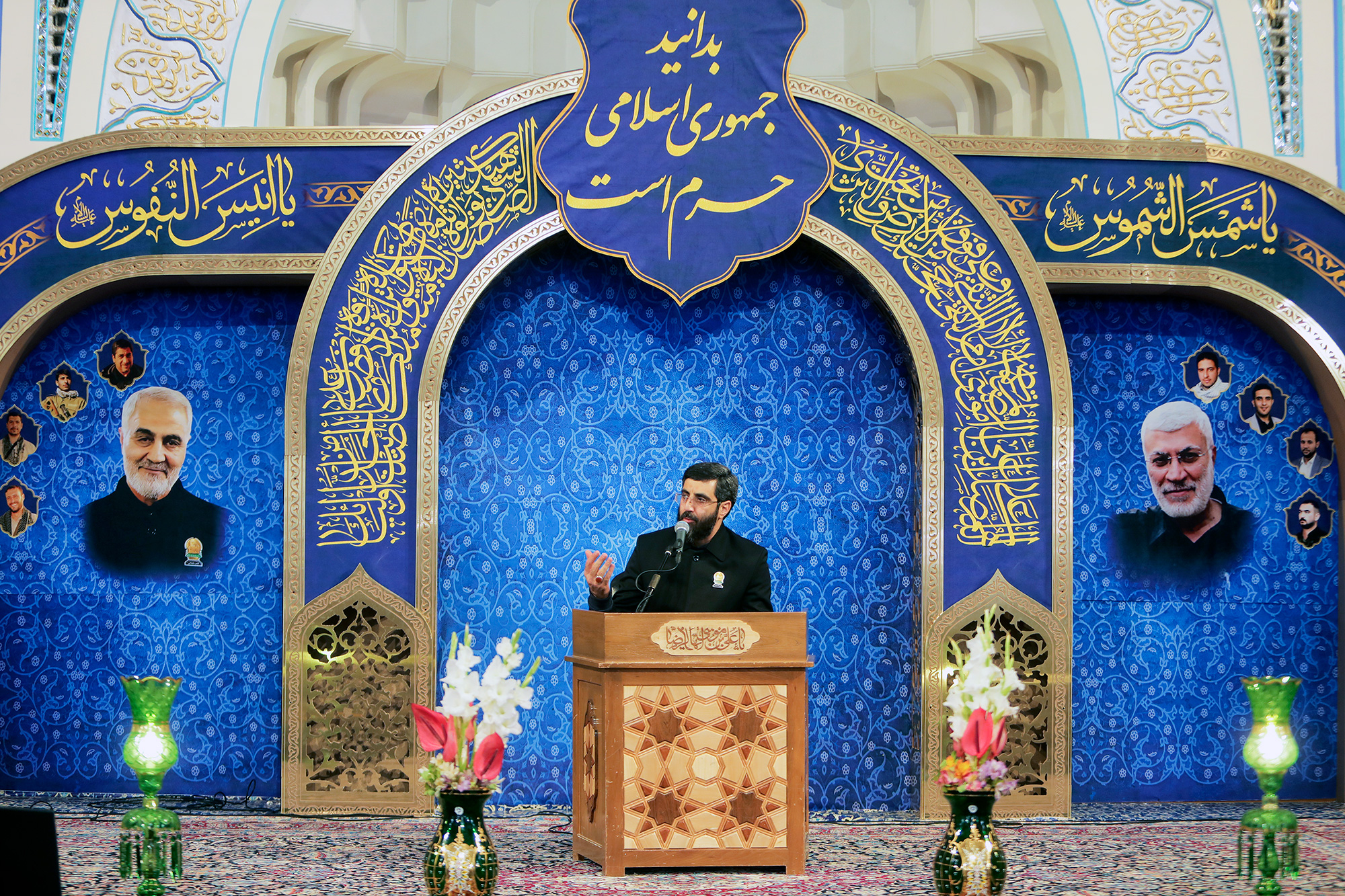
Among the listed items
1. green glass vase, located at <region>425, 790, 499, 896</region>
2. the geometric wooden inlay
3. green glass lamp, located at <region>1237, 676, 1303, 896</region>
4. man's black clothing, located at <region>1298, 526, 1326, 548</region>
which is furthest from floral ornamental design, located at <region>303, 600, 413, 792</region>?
man's black clothing, located at <region>1298, 526, 1326, 548</region>

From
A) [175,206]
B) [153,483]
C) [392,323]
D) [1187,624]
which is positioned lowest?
[1187,624]

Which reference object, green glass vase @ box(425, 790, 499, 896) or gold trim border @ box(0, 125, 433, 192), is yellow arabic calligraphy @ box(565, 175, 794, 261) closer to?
gold trim border @ box(0, 125, 433, 192)

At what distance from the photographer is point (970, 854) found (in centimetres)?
336

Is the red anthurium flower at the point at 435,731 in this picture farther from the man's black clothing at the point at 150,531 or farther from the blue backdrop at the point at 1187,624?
the blue backdrop at the point at 1187,624

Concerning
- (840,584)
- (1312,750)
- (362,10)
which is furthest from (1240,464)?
(362,10)

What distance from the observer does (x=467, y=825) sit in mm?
3326

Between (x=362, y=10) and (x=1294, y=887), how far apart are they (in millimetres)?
6041

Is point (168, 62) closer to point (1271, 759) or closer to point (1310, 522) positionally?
point (1271, 759)

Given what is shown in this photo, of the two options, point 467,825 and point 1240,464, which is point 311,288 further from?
point 1240,464

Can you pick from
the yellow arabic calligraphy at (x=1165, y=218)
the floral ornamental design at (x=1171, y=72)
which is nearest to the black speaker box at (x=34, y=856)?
the yellow arabic calligraphy at (x=1165, y=218)

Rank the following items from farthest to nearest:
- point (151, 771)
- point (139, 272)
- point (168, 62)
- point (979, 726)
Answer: point (168, 62) → point (139, 272) → point (151, 771) → point (979, 726)

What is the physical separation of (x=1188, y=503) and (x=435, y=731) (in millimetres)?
3959

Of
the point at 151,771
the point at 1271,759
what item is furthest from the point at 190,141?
the point at 1271,759

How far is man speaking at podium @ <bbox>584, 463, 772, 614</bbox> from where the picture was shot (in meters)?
4.54
